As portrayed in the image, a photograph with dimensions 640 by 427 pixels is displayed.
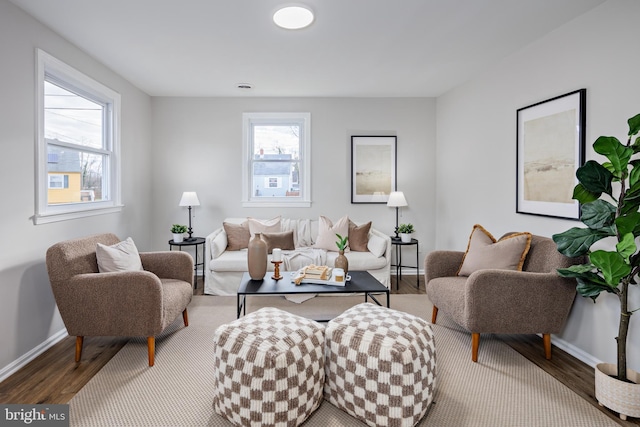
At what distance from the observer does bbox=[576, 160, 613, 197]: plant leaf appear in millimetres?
2006

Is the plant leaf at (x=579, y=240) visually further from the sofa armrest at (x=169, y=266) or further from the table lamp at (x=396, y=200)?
the sofa armrest at (x=169, y=266)

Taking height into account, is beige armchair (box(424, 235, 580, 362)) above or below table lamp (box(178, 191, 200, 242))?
below

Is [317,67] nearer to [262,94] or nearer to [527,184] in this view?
[262,94]

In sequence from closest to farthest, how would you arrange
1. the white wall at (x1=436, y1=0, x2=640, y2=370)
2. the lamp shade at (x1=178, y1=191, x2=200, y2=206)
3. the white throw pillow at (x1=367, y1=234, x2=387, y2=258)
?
the white wall at (x1=436, y1=0, x2=640, y2=370) → the white throw pillow at (x1=367, y1=234, x2=387, y2=258) → the lamp shade at (x1=178, y1=191, x2=200, y2=206)

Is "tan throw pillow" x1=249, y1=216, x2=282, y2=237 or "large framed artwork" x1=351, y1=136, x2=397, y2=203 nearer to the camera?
"tan throw pillow" x1=249, y1=216, x2=282, y2=237

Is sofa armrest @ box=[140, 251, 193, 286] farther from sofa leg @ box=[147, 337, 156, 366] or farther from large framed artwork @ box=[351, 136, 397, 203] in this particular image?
large framed artwork @ box=[351, 136, 397, 203]

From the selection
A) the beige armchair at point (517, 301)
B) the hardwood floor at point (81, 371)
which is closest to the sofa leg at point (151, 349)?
the hardwood floor at point (81, 371)

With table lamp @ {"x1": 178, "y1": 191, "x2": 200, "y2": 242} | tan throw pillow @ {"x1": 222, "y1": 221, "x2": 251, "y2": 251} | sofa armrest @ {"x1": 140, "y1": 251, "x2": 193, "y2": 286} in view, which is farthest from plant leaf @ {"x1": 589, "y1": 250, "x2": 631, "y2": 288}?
table lamp @ {"x1": 178, "y1": 191, "x2": 200, "y2": 242}

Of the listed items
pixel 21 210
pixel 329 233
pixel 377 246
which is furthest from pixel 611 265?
pixel 21 210

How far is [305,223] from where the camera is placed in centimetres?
468

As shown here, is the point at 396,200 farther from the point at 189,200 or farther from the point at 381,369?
the point at 381,369

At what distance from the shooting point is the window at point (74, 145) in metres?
2.71

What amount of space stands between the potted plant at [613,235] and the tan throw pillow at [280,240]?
2.79 metres

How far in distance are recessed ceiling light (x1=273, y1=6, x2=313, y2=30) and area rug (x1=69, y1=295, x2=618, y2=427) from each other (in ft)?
8.25
